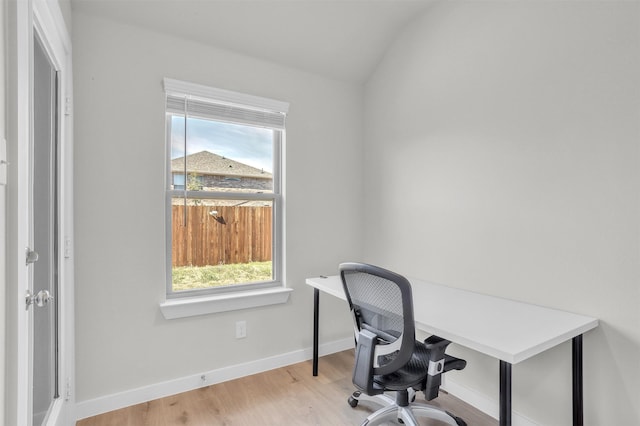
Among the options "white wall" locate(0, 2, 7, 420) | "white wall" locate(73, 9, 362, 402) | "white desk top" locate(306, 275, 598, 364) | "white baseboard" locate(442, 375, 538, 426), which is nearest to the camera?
"white wall" locate(0, 2, 7, 420)

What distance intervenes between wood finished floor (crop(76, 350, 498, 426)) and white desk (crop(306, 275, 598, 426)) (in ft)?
2.28

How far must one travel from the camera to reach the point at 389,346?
5.02 ft

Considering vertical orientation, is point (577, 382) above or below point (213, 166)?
below

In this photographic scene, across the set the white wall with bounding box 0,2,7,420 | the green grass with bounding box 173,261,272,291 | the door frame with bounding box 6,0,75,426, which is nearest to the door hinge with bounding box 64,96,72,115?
the door frame with bounding box 6,0,75,426

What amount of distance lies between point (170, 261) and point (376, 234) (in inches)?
62.4

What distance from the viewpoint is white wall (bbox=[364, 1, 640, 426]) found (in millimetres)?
Answer: 1467

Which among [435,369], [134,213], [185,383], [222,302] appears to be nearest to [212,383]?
[185,383]

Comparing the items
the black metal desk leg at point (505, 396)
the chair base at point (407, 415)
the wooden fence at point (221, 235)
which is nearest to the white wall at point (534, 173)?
the chair base at point (407, 415)

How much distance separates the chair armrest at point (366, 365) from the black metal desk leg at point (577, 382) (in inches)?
34.3

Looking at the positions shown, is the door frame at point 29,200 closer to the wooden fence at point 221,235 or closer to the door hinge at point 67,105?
the door hinge at point 67,105

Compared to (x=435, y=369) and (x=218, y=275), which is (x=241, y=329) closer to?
(x=218, y=275)

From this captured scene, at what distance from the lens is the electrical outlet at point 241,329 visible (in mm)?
2392

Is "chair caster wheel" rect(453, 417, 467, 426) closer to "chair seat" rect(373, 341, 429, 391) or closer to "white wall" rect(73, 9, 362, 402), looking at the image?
"chair seat" rect(373, 341, 429, 391)

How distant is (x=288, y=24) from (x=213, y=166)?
1.11 metres
